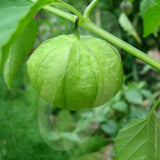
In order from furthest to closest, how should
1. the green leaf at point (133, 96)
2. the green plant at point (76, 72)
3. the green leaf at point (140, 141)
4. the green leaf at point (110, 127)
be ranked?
1. the green leaf at point (110, 127)
2. the green leaf at point (133, 96)
3. the green leaf at point (140, 141)
4. the green plant at point (76, 72)

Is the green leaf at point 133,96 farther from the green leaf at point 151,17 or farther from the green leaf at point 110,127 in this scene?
the green leaf at point 151,17

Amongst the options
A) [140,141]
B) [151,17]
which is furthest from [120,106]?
[151,17]

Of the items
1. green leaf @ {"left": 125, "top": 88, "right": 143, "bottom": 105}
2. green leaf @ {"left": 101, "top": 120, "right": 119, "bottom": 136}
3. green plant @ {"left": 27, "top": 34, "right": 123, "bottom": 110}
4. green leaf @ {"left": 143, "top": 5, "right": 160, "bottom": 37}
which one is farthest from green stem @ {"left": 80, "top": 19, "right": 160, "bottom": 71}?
green leaf @ {"left": 101, "top": 120, "right": 119, "bottom": 136}

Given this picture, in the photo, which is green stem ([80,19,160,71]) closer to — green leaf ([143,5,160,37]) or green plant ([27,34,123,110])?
green plant ([27,34,123,110])

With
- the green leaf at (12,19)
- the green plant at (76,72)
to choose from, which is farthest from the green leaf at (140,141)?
the green leaf at (12,19)

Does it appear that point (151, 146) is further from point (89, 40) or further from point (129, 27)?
point (129, 27)

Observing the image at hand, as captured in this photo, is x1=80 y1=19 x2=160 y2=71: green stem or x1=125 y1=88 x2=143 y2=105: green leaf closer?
x1=80 y1=19 x2=160 y2=71: green stem

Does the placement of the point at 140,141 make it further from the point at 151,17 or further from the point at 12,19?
the point at 12,19
